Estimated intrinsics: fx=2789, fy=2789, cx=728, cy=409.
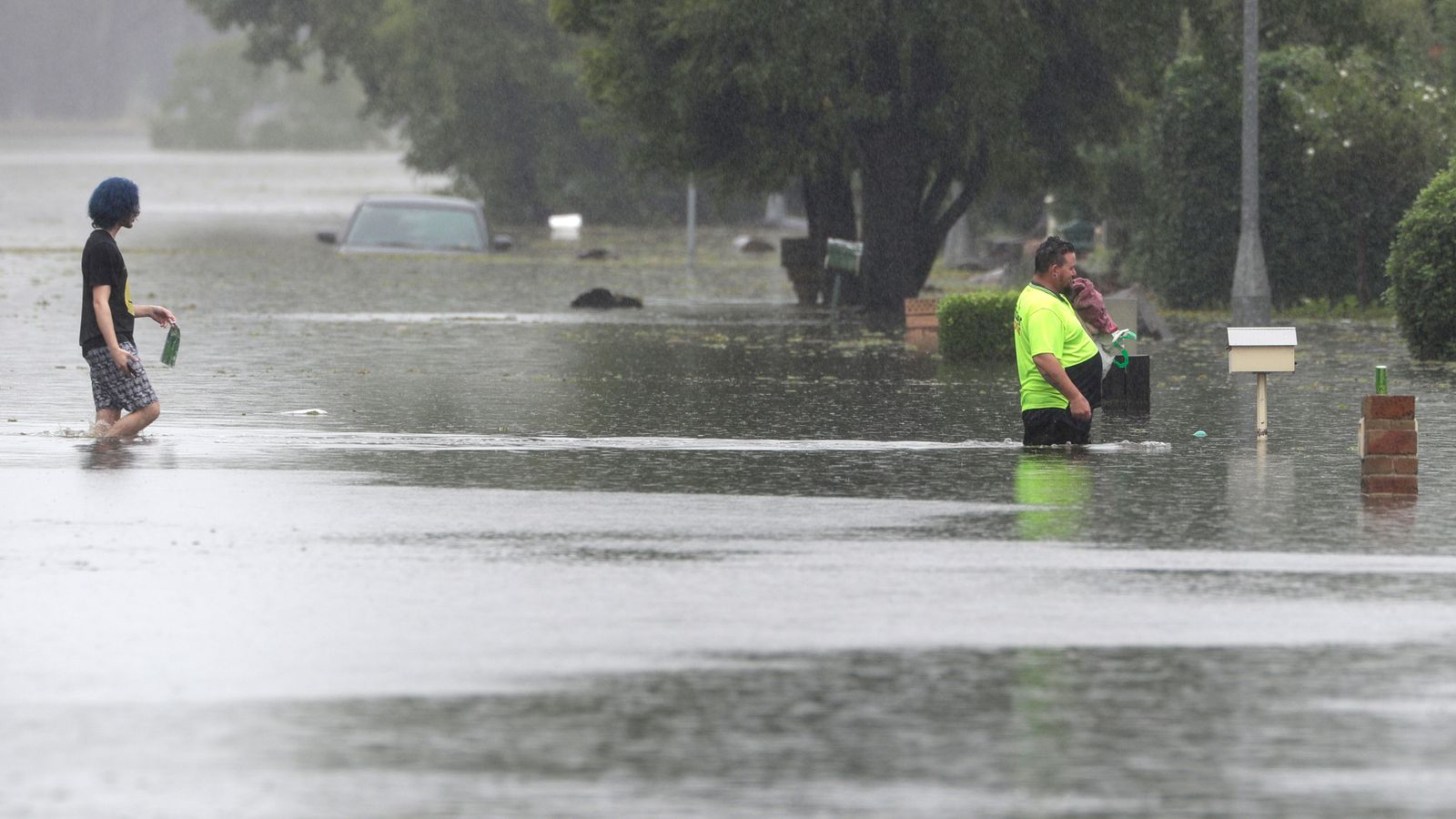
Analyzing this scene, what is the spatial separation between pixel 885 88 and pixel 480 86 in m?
37.0

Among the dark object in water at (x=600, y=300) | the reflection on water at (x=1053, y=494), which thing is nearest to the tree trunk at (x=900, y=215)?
the dark object in water at (x=600, y=300)

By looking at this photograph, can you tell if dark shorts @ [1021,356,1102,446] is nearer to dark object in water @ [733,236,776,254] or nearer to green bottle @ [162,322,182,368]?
green bottle @ [162,322,182,368]

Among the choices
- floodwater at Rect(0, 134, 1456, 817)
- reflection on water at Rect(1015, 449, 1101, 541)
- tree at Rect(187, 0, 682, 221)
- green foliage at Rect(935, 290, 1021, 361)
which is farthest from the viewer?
tree at Rect(187, 0, 682, 221)

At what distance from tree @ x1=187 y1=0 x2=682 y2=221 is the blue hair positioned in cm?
4718

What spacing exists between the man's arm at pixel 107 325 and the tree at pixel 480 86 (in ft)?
156

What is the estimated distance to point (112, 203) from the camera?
1612cm

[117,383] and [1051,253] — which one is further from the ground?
[1051,253]

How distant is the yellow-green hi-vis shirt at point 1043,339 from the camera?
51.5 feet

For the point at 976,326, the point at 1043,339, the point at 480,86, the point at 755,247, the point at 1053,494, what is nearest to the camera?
the point at 1053,494

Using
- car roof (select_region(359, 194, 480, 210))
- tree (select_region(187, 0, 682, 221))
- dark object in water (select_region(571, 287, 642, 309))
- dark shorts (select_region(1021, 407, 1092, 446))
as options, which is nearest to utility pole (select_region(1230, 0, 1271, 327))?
dark object in water (select_region(571, 287, 642, 309))

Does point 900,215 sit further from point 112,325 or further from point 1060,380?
point 112,325

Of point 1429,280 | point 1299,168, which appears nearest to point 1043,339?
point 1429,280

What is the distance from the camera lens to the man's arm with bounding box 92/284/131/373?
15.7 metres

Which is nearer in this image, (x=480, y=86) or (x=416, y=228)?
(x=416, y=228)
